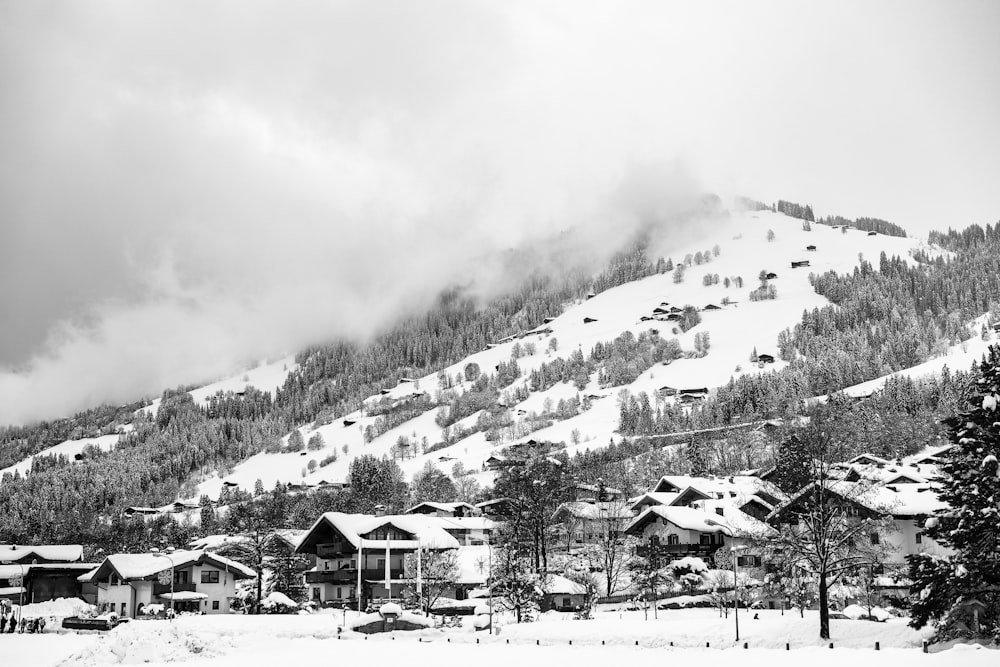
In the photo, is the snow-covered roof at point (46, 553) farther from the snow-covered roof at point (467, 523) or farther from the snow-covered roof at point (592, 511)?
the snow-covered roof at point (592, 511)

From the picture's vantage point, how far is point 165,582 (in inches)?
3378

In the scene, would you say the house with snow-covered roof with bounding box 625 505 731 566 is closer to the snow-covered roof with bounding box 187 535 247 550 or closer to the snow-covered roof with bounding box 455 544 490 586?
the snow-covered roof with bounding box 455 544 490 586

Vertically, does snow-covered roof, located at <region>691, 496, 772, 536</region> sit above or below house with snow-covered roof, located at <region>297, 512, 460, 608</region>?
above

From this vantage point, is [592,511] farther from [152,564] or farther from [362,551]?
[152,564]

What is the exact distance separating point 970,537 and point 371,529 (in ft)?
194

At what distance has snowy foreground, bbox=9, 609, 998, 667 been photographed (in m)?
38.0

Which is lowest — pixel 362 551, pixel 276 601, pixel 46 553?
pixel 276 601

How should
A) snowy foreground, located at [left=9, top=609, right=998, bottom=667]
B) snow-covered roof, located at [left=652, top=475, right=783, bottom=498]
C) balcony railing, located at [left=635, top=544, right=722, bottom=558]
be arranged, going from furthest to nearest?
snow-covered roof, located at [left=652, top=475, right=783, bottom=498], balcony railing, located at [left=635, top=544, right=722, bottom=558], snowy foreground, located at [left=9, top=609, right=998, bottom=667]

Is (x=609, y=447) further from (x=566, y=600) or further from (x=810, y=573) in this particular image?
(x=810, y=573)

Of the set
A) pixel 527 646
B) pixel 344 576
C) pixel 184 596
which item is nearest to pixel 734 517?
pixel 344 576

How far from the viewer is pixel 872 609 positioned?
51031mm

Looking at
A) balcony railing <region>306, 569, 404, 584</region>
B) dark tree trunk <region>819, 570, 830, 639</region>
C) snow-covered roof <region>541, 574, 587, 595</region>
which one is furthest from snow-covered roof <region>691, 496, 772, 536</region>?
dark tree trunk <region>819, 570, 830, 639</region>

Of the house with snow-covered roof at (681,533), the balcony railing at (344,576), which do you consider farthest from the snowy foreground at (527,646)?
the house with snow-covered roof at (681,533)

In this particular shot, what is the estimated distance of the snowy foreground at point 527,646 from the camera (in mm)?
38000
